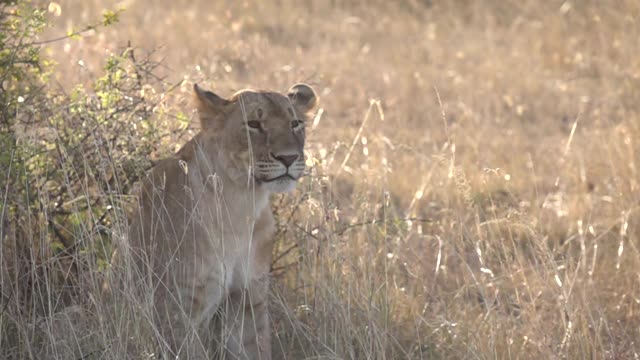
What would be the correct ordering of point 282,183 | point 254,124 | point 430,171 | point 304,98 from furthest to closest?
1. point 430,171
2. point 304,98
3. point 254,124
4. point 282,183

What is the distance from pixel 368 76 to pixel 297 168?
6.18 metres

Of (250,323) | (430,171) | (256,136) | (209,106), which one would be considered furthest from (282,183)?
(430,171)

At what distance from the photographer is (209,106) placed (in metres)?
5.18

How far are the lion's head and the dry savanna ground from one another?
21 centimetres

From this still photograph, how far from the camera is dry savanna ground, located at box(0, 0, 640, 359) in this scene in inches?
210

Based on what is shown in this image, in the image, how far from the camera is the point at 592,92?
35.3 ft

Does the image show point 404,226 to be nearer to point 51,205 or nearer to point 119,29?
point 51,205

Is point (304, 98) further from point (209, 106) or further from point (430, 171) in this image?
point (430, 171)

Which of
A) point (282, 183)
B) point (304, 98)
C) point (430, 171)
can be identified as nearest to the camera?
point (282, 183)

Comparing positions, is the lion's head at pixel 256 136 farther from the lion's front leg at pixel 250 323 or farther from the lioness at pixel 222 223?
the lion's front leg at pixel 250 323

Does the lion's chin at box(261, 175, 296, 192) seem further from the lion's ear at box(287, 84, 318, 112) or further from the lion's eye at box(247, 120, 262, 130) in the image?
the lion's ear at box(287, 84, 318, 112)

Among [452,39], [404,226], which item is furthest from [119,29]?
[404,226]

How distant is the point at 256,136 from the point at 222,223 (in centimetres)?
36

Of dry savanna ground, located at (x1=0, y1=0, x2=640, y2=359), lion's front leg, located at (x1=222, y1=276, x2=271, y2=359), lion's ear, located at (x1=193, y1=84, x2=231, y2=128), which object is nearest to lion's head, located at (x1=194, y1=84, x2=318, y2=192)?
lion's ear, located at (x1=193, y1=84, x2=231, y2=128)
